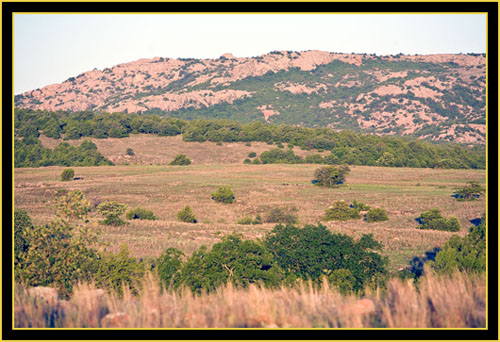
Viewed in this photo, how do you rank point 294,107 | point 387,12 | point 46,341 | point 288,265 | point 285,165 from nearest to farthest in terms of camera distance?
point 46,341 → point 387,12 → point 288,265 → point 285,165 → point 294,107

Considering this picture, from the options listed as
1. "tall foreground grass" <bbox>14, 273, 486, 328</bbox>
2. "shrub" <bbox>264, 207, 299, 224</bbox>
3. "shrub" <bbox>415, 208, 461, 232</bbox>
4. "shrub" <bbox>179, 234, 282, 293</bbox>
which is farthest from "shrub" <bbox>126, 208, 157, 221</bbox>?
"tall foreground grass" <bbox>14, 273, 486, 328</bbox>

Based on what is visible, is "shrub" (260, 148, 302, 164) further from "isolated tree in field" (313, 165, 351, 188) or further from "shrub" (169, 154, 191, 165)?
"isolated tree in field" (313, 165, 351, 188)

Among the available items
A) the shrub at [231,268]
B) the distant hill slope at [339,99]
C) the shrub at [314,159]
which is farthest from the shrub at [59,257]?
the distant hill slope at [339,99]

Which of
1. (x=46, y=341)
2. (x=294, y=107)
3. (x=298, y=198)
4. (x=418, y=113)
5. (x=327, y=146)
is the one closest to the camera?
(x=46, y=341)

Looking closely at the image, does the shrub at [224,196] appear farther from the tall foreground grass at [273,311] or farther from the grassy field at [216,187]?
the tall foreground grass at [273,311]

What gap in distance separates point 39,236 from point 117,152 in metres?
67.8

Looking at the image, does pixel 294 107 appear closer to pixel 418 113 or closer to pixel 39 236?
pixel 418 113

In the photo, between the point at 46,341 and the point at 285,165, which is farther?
the point at 285,165

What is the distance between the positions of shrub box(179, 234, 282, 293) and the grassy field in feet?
23.0

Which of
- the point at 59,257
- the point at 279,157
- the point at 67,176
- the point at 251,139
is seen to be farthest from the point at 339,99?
the point at 59,257

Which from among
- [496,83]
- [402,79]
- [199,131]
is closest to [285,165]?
[199,131]

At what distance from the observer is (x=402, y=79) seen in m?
175

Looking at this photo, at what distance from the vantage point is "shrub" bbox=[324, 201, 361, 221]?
36.2 meters

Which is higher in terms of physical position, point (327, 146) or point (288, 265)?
point (327, 146)
